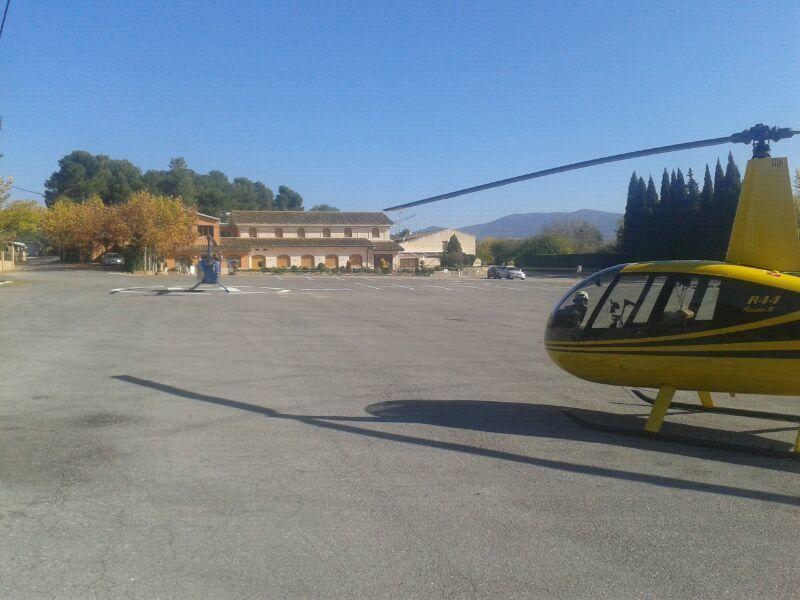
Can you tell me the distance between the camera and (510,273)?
6600 centimetres

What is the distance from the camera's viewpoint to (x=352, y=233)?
9719 centimetres

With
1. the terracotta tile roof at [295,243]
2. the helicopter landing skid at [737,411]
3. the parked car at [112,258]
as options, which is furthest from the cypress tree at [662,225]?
the parked car at [112,258]

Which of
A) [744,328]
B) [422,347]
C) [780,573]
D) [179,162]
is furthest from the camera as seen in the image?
[179,162]

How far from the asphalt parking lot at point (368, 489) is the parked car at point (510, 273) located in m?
53.5

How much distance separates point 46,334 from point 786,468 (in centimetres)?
1619

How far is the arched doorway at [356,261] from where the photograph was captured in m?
89.4

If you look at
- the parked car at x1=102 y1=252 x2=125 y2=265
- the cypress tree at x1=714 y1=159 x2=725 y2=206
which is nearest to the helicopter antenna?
the cypress tree at x1=714 y1=159 x2=725 y2=206

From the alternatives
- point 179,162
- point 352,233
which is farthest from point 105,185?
point 179,162

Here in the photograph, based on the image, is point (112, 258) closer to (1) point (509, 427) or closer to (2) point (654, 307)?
(1) point (509, 427)

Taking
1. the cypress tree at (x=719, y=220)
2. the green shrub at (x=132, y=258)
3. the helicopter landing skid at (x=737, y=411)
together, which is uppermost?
the cypress tree at (x=719, y=220)

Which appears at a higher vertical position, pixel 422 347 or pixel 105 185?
pixel 105 185

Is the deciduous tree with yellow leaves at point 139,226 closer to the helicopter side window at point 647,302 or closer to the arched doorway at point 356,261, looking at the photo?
the arched doorway at point 356,261

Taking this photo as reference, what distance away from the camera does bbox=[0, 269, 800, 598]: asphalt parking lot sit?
14.7 feet

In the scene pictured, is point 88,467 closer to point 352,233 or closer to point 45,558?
point 45,558
